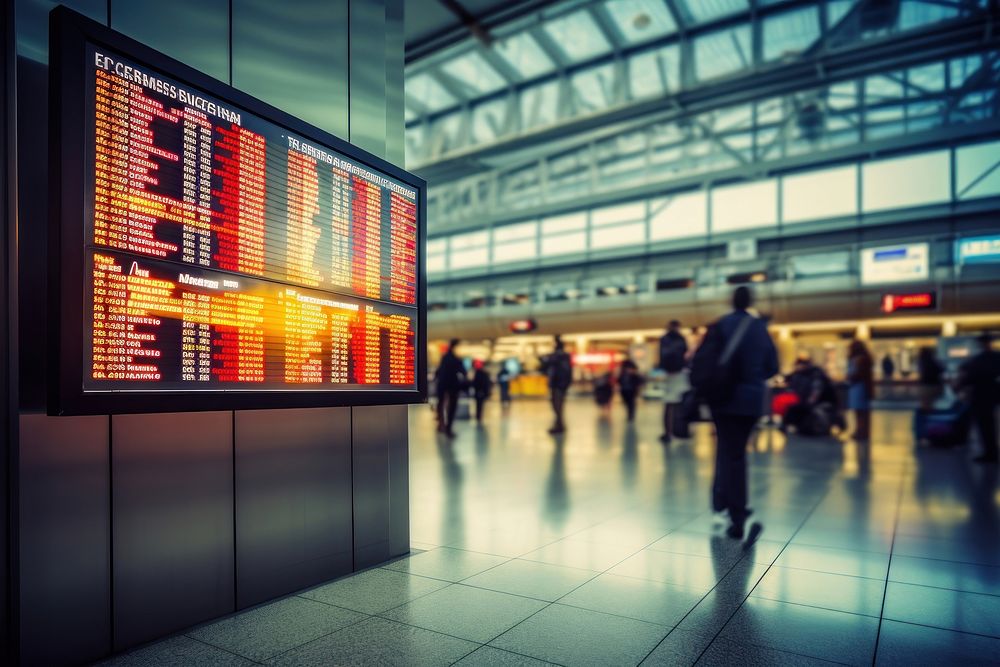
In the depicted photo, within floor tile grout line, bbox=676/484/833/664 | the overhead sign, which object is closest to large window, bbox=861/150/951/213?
the overhead sign

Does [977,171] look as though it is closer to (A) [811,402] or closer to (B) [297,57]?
(A) [811,402]

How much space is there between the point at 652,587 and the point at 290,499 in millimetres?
2094

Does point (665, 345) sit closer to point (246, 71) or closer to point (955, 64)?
point (246, 71)

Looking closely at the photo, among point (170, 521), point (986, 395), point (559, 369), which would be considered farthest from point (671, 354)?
point (170, 521)

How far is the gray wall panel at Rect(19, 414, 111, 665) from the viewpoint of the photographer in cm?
238

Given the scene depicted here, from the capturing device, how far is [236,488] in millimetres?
3195

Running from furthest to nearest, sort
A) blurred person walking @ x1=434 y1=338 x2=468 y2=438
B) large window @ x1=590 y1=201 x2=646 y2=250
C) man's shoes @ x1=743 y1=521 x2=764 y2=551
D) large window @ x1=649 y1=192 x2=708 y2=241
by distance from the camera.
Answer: large window @ x1=590 y1=201 x2=646 y2=250
large window @ x1=649 y1=192 x2=708 y2=241
blurred person walking @ x1=434 y1=338 x2=468 y2=438
man's shoes @ x1=743 y1=521 x2=764 y2=551

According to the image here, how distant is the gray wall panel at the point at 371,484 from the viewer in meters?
3.93

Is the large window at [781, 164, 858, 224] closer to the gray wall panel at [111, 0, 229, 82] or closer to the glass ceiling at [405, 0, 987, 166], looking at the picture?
the glass ceiling at [405, 0, 987, 166]

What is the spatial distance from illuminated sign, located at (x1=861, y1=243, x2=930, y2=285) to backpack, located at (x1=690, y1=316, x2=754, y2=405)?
2002cm

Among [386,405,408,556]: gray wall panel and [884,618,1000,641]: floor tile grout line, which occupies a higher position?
[386,405,408,556]: gray wall panel

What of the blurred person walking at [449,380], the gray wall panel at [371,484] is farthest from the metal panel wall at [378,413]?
the blurred person walking at [449,380]

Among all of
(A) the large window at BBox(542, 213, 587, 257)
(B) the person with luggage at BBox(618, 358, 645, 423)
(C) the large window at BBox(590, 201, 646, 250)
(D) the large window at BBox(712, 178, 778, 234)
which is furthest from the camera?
(A) the large window at BBox(542, 213, 587, 257)

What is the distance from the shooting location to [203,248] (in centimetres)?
272
